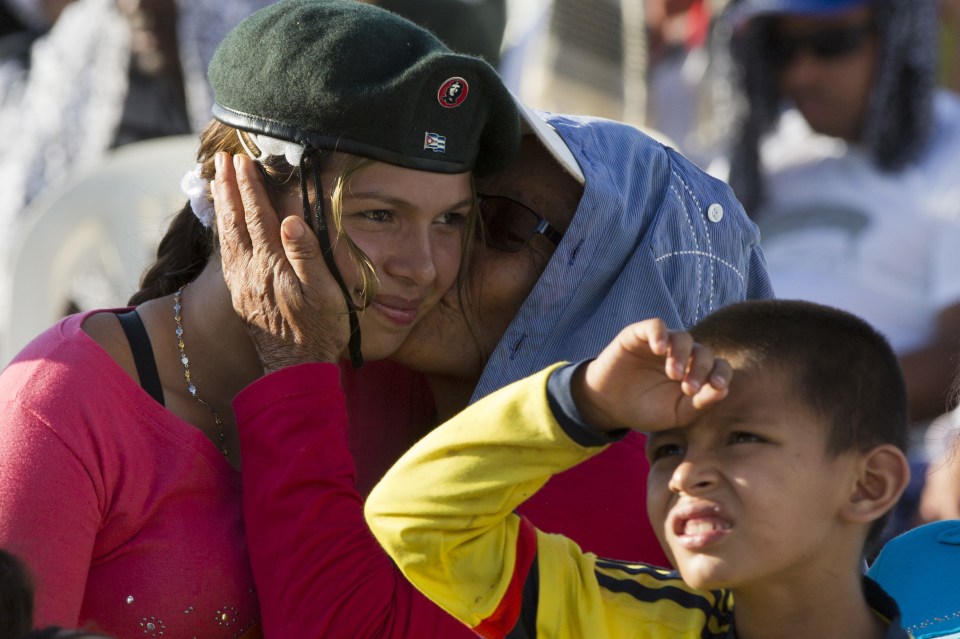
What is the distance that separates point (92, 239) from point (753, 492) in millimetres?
3054

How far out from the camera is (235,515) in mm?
2391

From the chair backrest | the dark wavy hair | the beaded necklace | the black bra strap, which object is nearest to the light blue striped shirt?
the beaded necklace

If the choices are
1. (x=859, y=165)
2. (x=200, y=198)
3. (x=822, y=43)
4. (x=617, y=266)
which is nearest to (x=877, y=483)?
(x=617, y=266)

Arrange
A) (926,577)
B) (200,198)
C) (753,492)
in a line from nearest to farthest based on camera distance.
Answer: (753,492) → (926,577) → (200,198)

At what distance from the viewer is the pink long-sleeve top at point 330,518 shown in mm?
2230

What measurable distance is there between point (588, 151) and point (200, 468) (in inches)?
35.8

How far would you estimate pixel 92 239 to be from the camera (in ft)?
14.7

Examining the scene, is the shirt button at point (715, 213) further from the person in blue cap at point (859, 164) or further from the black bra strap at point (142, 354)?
the person in blue cap at point (859, 164)

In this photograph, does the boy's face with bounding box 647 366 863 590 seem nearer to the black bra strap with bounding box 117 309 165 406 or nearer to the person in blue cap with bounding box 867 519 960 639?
the person in blue cap with bounding box 867 519 960 639

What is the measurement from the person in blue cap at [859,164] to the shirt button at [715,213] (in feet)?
6.12

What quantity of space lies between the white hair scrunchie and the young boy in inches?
30.4

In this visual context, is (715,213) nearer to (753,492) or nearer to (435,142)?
(435,142)

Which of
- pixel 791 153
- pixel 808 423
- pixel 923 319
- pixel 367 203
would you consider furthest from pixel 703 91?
pixel 808 423

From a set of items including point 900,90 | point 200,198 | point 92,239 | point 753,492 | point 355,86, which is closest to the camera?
point 753,492
